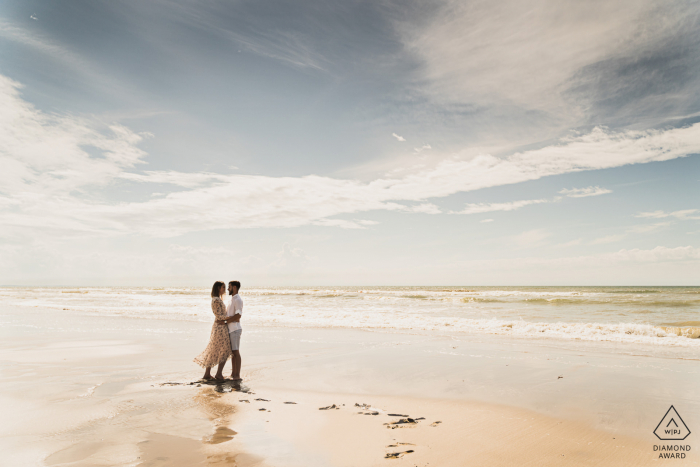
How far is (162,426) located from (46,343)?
35.3ft

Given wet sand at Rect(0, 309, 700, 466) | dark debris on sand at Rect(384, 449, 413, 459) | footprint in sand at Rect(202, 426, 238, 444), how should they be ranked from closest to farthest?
dark debris on sand at Rect(384, 449, 413, 459)
wet sand at Rect(0, 309, 700, 466)
footprint in sand at Rect(202, 426, 238, 444)

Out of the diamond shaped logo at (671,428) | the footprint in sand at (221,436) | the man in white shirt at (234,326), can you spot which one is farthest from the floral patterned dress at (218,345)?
the diamond shaped logo at (671,428)

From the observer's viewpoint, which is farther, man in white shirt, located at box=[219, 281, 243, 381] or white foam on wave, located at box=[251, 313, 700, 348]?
white foam on wave, located at box=[251, 313, 700, 348]

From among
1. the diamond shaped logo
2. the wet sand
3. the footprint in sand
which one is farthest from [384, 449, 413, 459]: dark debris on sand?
the diamond shaped logo

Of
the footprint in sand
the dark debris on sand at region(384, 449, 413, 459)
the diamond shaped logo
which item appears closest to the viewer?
the dark debris on sand at region(384, 449, 413, 459)

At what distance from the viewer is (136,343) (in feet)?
42.7

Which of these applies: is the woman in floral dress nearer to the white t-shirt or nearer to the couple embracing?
the couple embracing

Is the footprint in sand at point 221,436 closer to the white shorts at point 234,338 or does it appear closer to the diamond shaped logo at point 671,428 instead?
the white shorts at point 234,338

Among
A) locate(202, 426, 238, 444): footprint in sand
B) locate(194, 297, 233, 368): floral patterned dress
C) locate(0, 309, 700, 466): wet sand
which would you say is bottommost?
locate(0, 309, 700, 466): wet sand

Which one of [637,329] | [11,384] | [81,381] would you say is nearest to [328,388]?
[81,381]

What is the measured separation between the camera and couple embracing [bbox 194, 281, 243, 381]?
8086mm

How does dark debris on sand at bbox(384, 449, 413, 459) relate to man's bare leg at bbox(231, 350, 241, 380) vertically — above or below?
below

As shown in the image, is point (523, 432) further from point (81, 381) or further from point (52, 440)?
point (81, 381)

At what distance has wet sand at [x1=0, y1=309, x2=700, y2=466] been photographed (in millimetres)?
4656
